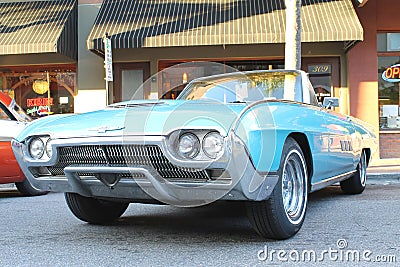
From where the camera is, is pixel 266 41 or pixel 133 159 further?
pixel 266 41

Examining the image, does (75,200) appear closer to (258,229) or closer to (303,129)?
(258,229)

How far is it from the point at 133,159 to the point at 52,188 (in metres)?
0.86

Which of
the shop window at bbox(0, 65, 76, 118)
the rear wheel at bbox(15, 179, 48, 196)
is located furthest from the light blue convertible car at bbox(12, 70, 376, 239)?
the shop window at bbox(0, 65, 76, 118)

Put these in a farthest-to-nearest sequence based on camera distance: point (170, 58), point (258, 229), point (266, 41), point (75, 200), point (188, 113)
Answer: point (170, 58) < point (266, 41) < point (75, 200) < point (258, 229) < point (188, 113)

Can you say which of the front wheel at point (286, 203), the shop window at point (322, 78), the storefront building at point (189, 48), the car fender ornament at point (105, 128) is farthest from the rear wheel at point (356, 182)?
the shop window at point (322, 78)

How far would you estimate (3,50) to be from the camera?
11352mm

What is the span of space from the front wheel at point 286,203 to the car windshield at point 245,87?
3.40ft

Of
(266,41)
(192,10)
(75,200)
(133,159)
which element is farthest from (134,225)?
(192,10)

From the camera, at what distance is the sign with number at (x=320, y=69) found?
495 inches

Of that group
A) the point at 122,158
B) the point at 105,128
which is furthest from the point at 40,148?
the point at 122,158

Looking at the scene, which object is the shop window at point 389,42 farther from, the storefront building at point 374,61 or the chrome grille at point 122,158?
the chrome grille at point 122,158

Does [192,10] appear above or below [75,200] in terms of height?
above

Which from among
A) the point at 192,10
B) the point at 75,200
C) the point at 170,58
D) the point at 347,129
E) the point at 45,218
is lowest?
the point at 45,218

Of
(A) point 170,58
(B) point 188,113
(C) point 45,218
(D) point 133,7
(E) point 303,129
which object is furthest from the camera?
(A) point 170,58
